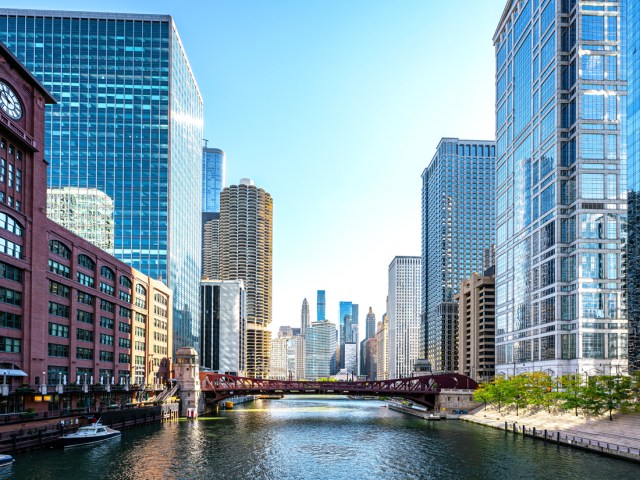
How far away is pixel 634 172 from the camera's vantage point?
122562mm

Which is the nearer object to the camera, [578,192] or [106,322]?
[106,322]

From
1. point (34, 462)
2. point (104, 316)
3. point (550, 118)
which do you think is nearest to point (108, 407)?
point (104, 316)

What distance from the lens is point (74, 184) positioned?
182500mm

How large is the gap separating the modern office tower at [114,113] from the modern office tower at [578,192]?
101491 mm

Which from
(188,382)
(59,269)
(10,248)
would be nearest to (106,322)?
(59,269)

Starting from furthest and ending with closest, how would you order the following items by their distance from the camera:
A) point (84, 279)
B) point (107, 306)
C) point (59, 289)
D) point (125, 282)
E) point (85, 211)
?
point (85, 211) → point (125, 282) → point (107, 306) → point (84, 279) → point (59, 289)

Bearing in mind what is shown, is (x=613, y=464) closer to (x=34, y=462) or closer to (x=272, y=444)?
(x=272, y=444)

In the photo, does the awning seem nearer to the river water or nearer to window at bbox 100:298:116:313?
the river water

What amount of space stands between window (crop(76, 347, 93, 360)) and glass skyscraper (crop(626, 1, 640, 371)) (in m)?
100.0

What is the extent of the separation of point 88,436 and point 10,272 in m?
24.7

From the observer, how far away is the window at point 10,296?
282ft

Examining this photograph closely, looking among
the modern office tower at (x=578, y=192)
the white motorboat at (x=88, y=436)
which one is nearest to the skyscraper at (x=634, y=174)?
the modern office tower at (x=578, y=192)

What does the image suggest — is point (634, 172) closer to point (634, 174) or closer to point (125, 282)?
point (634, 174)

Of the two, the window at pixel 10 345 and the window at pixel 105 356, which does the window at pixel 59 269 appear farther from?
the window at pixel 105 356
